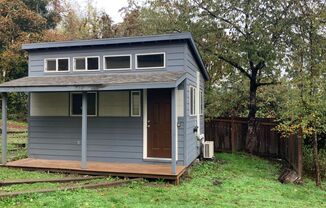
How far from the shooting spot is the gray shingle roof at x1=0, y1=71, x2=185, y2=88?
27.3ft

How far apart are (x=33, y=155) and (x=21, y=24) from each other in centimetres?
1770

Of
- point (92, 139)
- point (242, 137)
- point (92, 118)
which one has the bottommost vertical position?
point (242, 137)

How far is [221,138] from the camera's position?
14.5 meters

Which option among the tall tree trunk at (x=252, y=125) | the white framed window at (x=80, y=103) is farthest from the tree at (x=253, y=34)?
the white framed window at (x=80, y=103)

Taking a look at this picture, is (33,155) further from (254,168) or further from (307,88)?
(307,88)

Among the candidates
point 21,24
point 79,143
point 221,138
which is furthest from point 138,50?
point 21,24

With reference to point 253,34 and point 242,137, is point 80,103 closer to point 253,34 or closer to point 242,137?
point 253,34

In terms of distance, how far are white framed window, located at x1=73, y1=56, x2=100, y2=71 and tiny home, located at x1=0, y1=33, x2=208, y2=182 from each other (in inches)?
1.2

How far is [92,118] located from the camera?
9.98 m

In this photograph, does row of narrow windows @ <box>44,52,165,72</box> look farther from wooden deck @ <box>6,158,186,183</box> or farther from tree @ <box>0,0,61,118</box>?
tree @ <box>0,0,61,118</box>

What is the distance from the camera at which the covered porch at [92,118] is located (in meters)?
8.04

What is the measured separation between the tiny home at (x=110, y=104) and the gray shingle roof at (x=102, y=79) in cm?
3

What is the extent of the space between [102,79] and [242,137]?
7.55 m

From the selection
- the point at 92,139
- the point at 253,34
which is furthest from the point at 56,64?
the point at 253,34
